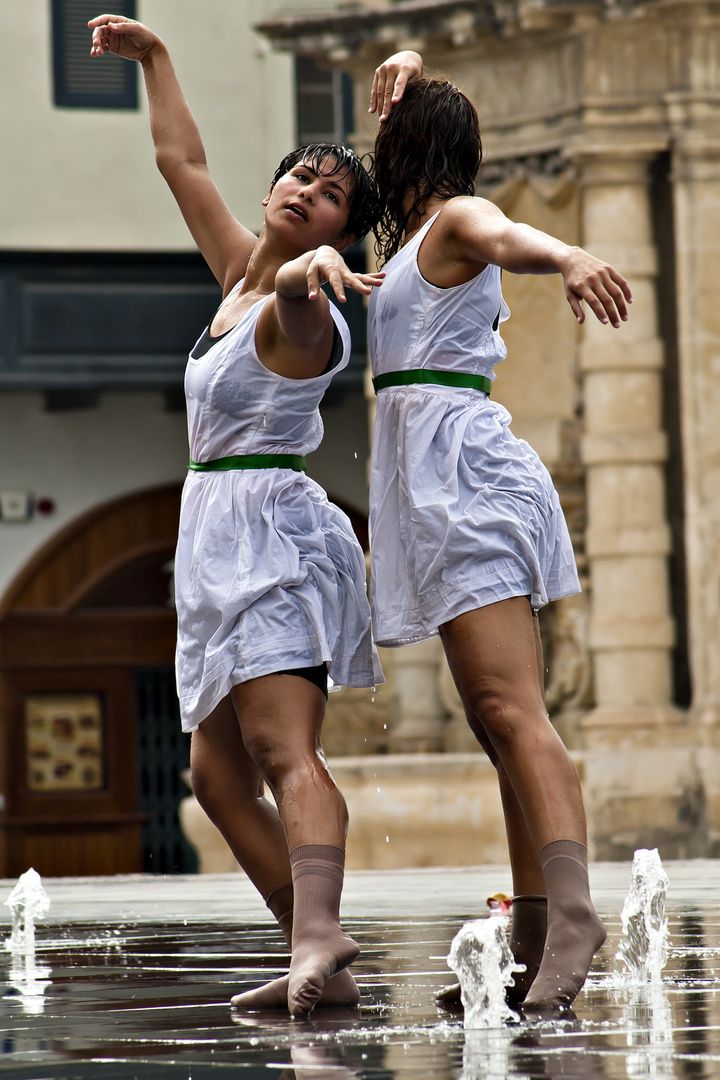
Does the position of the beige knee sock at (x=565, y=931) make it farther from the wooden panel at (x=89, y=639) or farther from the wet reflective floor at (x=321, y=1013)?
the wooden panel at (x=89, y=639)

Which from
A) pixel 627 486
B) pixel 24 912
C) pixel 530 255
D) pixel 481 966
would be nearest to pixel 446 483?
pixel 530 255

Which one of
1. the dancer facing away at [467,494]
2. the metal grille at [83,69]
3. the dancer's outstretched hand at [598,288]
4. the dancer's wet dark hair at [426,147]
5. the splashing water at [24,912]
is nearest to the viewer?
the dancer's outstretched hand at [598,288]


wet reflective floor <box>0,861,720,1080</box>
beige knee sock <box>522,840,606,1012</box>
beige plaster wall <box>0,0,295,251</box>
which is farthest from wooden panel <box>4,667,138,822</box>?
beige knee sock <box>522,840,606,1012</box>

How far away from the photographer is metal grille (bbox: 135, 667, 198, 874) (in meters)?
14.3

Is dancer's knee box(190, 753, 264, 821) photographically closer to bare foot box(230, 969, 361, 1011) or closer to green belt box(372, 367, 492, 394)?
bare foot box(230, 969, 361, 1011)

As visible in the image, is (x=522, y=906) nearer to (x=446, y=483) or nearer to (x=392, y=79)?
(x=446, y=483)

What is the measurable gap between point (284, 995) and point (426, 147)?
1609 mm

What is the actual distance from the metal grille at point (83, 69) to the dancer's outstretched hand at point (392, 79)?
10.4 meters

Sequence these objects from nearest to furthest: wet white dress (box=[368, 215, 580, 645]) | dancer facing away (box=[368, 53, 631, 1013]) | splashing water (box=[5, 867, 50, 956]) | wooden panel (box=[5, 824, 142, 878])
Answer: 1. dancer facing away (box=[368, 53, 631, 1013])
2. wet white dress (box=[368, 215, 580, 645])
3. splashing water (box=[5, 867, 50, 956])
4. wooden panel (box=[5, 824, 142, 878])

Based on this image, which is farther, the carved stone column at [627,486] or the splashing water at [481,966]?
the carved stone column at [627,486]

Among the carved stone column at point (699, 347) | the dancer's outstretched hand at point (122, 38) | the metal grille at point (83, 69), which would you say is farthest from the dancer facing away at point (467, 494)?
the metal grille at point (83, 69)

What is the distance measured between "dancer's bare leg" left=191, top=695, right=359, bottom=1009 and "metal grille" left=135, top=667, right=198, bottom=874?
1065cm

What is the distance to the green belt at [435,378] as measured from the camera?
3.59m

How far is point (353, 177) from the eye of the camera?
12.3 ft
